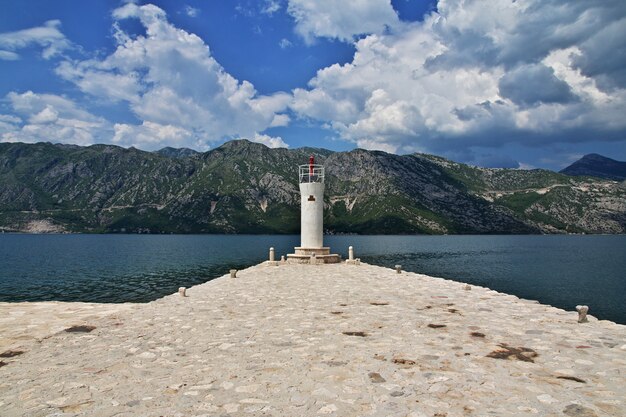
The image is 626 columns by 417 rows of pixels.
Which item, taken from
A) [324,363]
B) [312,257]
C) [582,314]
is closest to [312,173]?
[312,257]

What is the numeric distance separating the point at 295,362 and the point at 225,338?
346 centimetres

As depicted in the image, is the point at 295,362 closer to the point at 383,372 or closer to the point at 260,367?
the point at 260,367

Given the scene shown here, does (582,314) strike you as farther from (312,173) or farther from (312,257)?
(312,173)

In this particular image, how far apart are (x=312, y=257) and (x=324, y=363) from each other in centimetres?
2922

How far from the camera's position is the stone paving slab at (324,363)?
729 cm

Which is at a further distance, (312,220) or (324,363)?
(312,220)

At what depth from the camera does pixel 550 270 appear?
7488 cm

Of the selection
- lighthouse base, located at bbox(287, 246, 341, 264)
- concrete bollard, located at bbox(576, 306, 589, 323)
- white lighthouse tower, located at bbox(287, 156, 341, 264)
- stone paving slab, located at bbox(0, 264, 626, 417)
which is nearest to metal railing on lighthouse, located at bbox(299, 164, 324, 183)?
white lighthouse tower, located at bbox(287, 156, 341, 264)

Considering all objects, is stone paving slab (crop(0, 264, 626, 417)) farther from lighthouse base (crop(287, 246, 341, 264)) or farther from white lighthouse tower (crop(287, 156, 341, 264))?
white lighthouse tower (crop(287, 156, 341, 264))

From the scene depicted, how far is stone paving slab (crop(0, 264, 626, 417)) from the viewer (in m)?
7.29

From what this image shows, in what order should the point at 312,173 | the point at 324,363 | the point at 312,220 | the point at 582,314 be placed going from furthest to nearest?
the point at 312,173
the point at 312,220
the point at 582,314
the point at 324,363

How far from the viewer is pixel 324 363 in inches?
381

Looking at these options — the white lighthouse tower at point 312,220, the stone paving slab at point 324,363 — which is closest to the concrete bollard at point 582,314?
the stone paving slab at point 324,363

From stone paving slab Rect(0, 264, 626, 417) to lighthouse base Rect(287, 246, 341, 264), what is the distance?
70.8ft
